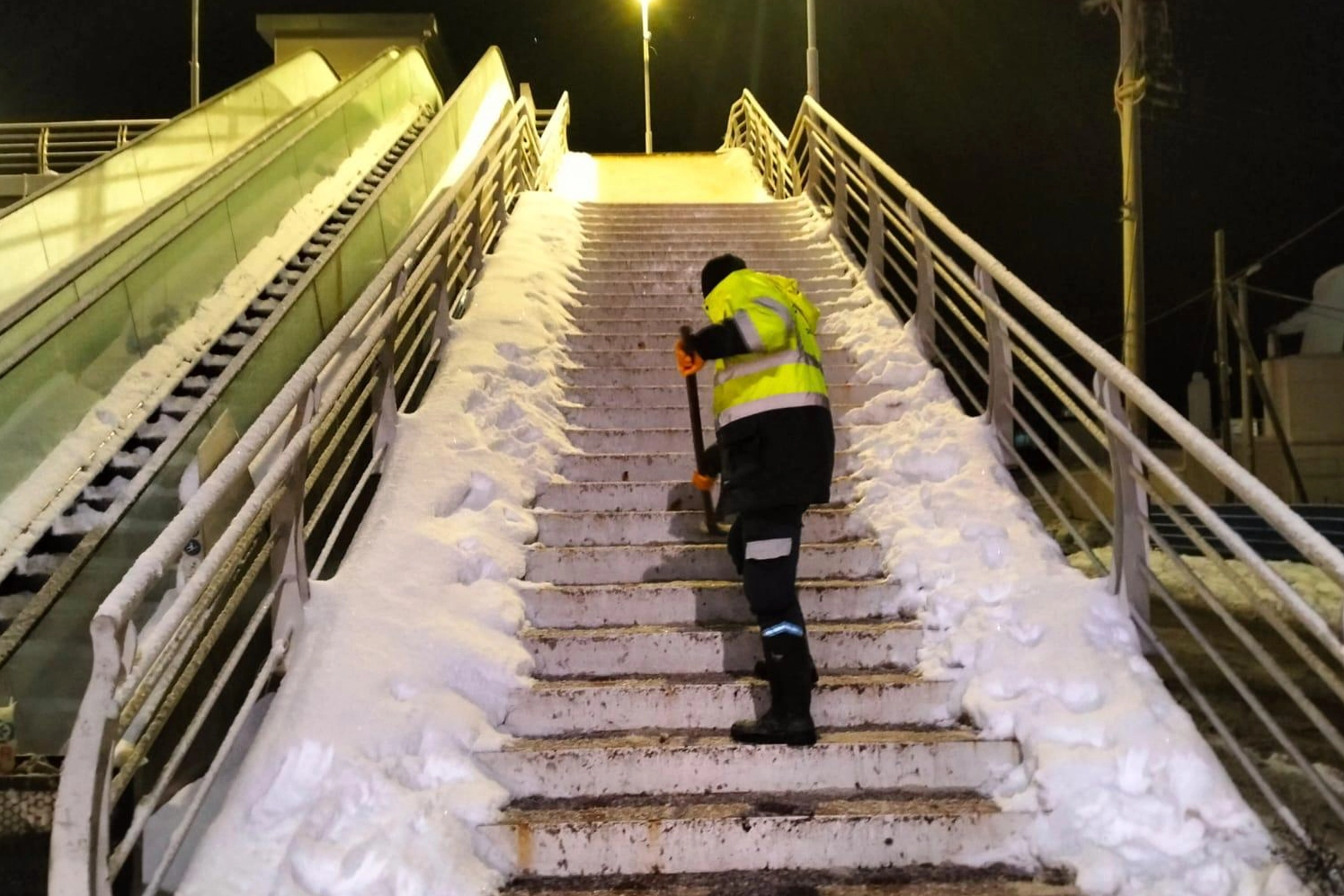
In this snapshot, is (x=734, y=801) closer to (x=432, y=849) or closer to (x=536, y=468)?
(x=432, y=849)

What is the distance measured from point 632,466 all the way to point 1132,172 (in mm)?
9373

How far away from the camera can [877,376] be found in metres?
5.55

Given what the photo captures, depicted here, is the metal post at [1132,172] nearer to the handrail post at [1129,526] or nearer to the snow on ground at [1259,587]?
the snow on ground at [1259,587]

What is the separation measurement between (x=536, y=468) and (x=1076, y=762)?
2.77m

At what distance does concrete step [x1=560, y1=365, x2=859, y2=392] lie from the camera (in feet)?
19.1

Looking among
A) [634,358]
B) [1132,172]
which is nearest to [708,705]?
[634,358]

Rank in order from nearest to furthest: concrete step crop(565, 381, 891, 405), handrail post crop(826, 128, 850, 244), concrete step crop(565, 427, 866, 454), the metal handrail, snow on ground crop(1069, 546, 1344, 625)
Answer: concrete step crop(565, 427, 866, 454) < concrete step crop(565, 381, 891, 405) < snow on ground crop(1069, 546, 1344, 625) < handrail post crop(826, 128, 850, 244) < the metal handrail

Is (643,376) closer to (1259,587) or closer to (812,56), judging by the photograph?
(1259,587)

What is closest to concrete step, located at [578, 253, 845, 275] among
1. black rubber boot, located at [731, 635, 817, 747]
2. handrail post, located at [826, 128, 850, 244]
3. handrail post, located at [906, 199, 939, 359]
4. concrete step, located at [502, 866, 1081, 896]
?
handrail post, located at [826, 128, 850, 244]

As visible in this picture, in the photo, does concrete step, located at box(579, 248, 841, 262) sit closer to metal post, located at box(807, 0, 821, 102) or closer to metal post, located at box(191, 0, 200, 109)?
metal post, located at box(807, 0, 821, 102)

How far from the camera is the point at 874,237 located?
7.11m

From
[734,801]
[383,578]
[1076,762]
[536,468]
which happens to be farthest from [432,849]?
[536,468]

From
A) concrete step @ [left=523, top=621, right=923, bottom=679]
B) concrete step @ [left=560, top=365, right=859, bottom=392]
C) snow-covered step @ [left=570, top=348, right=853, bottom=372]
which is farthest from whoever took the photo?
snow-covered step @ [left=570, top=348, right=853, bottom=372]

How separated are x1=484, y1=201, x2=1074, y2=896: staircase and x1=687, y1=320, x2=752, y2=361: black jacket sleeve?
106 cm
